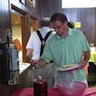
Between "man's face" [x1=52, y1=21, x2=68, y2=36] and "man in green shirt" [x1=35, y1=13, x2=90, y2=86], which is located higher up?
"man's face" [x1=52, y1=21, x2=68, y2=36]

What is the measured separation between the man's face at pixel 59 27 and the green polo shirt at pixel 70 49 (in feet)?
0.24

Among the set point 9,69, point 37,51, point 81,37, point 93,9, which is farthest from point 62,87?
point 93,9

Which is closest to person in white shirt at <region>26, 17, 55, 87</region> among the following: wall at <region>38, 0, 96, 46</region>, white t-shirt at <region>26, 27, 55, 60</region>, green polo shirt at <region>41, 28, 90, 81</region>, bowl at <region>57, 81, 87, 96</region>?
white t-shirt at <region>26, 27, 55, 60</region>

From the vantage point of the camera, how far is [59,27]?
1.97 m

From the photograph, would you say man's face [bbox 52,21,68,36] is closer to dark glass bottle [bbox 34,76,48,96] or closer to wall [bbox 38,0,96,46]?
dark glass bottle [bbox 34,76,48,96]

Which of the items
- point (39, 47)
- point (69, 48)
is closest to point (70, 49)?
point (69, 48)

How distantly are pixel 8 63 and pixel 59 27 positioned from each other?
26.2 inches

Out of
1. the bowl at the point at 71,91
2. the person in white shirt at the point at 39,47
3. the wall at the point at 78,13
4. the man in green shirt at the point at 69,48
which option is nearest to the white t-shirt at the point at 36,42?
the person in white shirt at the point at 39,47

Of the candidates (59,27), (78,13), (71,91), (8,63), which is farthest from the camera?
(78,13)

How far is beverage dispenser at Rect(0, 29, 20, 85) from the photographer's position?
1513 millimetres

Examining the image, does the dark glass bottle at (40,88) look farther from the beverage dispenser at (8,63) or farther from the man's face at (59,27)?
the man's face at (59,27)

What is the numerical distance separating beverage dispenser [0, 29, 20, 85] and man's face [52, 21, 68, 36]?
560 mm

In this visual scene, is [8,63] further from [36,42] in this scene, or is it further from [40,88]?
[36,42]

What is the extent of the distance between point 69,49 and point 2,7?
0.73 meters
